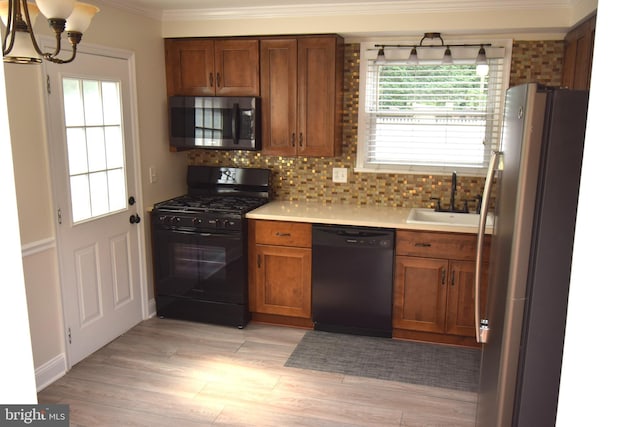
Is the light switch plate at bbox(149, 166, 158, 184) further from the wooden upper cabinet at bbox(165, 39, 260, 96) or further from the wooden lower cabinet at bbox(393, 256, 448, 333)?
the wooden lower cabinet at bbox(393, 256, 448, 333)

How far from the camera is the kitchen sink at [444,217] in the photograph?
376 cm

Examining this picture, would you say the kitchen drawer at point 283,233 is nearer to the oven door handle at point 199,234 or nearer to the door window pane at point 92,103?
the oven door handle at point 199,234

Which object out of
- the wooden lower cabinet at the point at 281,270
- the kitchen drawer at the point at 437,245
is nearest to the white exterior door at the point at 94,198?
the wooden lower cabinet at the point at 281,270

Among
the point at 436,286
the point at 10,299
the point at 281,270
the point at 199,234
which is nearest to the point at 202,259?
the point at 199,234

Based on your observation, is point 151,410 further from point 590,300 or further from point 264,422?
point 590,300

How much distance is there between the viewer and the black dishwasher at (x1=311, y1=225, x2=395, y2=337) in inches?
141

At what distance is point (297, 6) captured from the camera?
364cm

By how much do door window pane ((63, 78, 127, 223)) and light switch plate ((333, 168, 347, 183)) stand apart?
161cm

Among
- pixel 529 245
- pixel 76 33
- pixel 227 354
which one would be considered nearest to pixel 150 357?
pixel 227 354

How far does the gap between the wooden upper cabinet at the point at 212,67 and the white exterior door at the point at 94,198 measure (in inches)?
20.3

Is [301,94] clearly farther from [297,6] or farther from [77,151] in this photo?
[77,151]

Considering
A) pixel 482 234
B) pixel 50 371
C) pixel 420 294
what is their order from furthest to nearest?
pixel 420 294 < pixel 50 371 < pixel 482 234

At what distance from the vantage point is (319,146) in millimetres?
3904

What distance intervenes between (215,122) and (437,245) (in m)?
1.91
